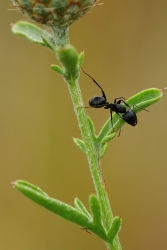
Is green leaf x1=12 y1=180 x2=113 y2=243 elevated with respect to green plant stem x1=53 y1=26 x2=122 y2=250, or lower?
lower

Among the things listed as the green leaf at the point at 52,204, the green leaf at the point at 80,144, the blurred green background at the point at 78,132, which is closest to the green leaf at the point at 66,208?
the green leaf at the point at 52,204

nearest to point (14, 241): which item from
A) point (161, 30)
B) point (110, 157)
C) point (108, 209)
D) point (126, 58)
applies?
point (110, 157)

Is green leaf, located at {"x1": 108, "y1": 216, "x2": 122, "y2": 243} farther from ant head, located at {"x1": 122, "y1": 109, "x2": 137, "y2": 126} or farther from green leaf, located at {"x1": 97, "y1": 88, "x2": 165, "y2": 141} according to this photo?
ant head, located at {"x1": 122, "y1": 109, "x2": 137, "y2": 126}

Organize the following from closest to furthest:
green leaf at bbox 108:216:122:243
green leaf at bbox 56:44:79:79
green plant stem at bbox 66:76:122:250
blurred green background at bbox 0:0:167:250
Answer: green leaf at bbox 56:44:79:79 → green leaf at bbox 108:216:122:243 → green plant stem at bbox 66:76:122:250 → blurred green background at bbox 0:0:167:250

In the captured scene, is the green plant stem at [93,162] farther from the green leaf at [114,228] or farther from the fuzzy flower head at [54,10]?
the fuzzy flower head at [54,10]

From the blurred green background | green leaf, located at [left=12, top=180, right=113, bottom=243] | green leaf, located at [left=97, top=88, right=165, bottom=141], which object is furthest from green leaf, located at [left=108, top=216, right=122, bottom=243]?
the blurred green background

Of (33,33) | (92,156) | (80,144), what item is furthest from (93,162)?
(33,33)
